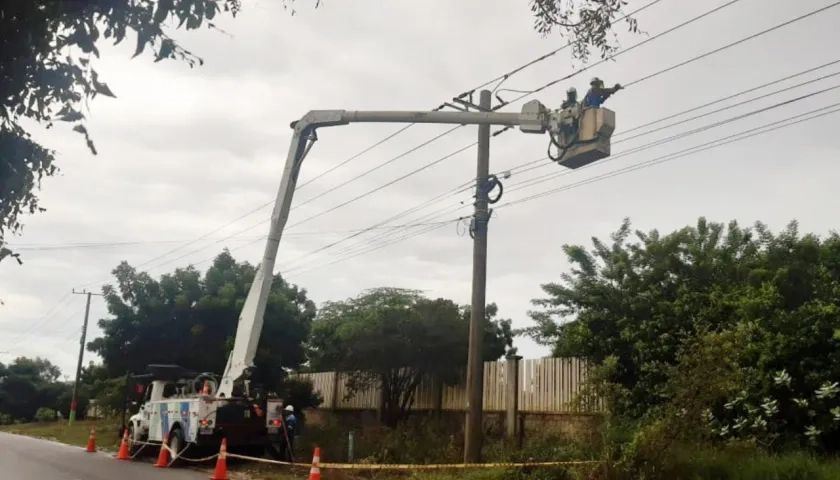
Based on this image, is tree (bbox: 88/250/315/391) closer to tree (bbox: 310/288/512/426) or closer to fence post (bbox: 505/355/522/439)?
tree (bbox: 310/288/512/426)

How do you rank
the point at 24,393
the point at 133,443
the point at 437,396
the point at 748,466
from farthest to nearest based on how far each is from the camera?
the point at 24,393 < the point at 133,443 < the point at 437,396 < the point at 748,466

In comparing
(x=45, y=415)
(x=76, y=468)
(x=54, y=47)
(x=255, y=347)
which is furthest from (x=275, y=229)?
(x=45, y=415)

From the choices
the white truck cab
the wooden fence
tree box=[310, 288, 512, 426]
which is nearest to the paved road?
the white truck cab

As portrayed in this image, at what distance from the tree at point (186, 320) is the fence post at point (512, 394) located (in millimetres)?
10977

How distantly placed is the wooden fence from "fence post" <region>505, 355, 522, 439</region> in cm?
5

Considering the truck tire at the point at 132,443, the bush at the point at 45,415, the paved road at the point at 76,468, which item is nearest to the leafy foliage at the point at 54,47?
the paved road at the point at 76,468

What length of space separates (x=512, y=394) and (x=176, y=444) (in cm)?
794

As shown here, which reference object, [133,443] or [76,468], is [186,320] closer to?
[133,443]

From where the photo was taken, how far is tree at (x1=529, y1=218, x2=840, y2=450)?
1156cm

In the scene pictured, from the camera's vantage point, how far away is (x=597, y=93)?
12.5 meters

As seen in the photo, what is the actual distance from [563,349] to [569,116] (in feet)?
18.9

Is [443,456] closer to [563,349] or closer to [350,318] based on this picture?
[563,349]

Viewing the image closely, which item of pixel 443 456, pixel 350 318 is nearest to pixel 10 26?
pixel 443 456

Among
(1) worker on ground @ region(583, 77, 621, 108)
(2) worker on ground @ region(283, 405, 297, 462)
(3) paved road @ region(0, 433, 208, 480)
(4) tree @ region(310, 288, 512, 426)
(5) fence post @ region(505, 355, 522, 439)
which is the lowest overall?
(3) paved road @ region(0, 433, 208, 480)
